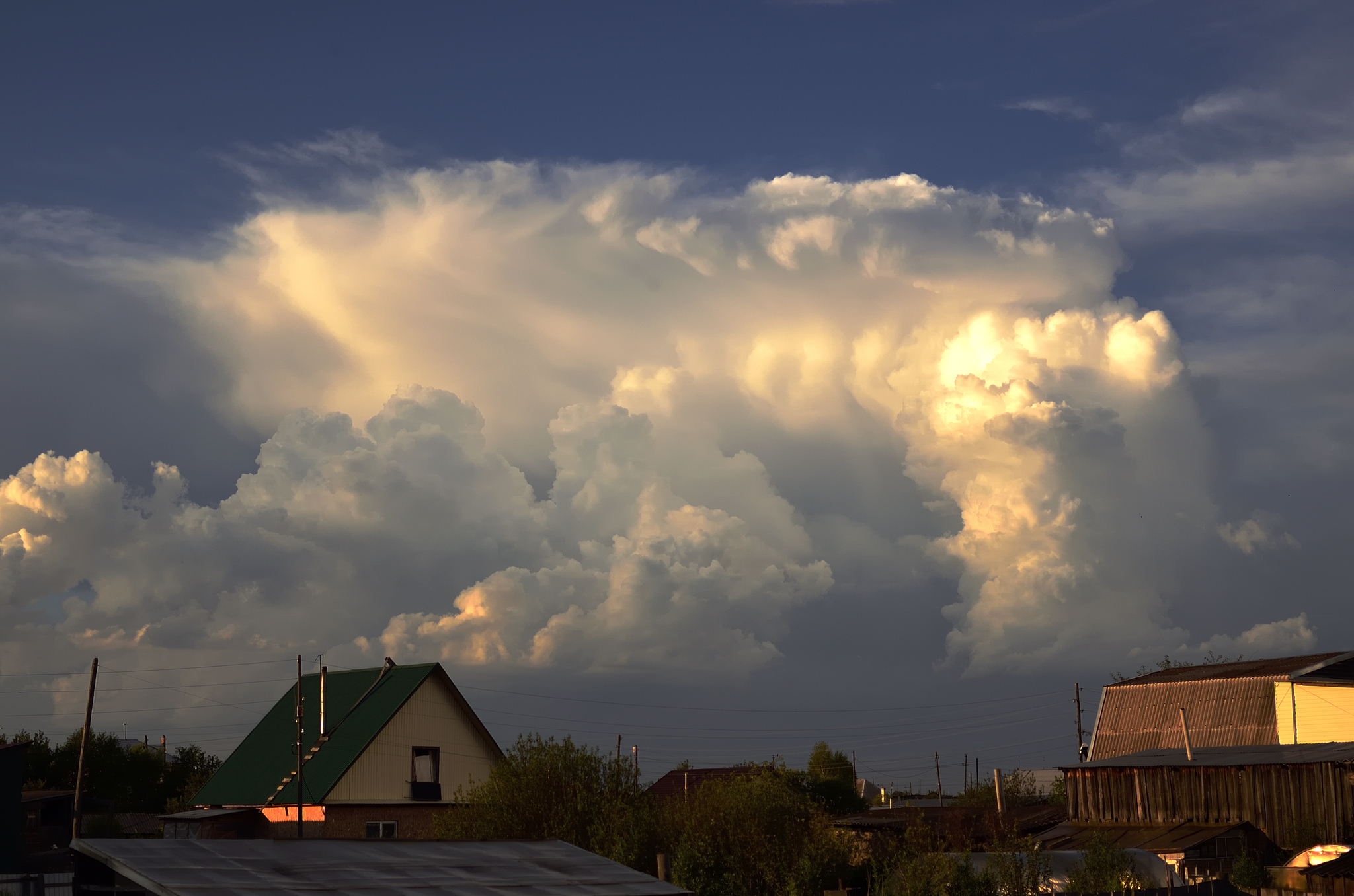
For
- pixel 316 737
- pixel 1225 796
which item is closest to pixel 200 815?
pixel 316 737

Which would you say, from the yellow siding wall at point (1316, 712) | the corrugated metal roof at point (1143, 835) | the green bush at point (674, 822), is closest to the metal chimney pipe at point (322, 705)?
the green bush at point (674, 822)

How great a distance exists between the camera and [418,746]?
62938 millimetres

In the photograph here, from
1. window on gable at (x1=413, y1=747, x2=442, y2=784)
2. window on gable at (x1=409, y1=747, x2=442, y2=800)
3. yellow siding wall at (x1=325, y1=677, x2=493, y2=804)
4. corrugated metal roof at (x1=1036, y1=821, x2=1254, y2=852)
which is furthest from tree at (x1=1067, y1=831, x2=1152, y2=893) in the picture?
window on gable at (x1=413, y1=747, x2=442, y2=784)

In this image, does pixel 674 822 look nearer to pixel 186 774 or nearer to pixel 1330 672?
pixel 1330 672

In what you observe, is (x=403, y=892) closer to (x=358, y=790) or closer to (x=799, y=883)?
(x=799, y=883)

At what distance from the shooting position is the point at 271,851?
86.6 ft

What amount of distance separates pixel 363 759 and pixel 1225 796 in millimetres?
39337

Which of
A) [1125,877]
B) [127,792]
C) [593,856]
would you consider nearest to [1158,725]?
[1125,877]

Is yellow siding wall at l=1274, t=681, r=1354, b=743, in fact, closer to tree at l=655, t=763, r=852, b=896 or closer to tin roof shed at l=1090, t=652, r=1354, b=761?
tin roof shed at l=1090, t=652, r=1354, b=761

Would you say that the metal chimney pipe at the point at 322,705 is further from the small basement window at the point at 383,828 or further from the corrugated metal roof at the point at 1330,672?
the corrugated metal roof at the point at 1330,672

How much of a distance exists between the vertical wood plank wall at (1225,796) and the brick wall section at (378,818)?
31126 millimetres

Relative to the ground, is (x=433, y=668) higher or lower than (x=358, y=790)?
higher

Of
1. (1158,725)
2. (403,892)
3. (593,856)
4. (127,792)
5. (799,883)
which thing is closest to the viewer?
(403,892)

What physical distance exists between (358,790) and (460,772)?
620 cm
